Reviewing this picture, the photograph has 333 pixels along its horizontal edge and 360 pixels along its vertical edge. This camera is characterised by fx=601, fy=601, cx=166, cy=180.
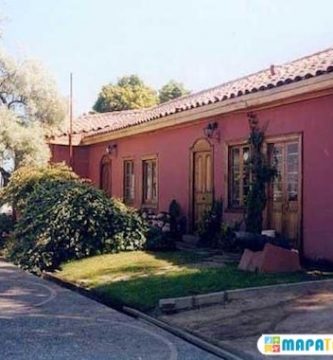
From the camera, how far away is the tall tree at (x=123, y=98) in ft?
135

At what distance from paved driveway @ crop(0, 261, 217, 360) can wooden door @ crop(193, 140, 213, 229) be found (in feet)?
20.8

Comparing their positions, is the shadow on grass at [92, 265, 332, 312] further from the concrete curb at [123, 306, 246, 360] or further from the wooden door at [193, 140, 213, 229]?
the wooden door at [193, 140, 213, 229]

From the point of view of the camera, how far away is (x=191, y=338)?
645cm

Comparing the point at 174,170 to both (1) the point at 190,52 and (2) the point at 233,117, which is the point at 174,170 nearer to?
(2) the point at 233,117

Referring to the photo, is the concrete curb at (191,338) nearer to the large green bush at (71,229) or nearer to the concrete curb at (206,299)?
the concrete curb at (206,299)

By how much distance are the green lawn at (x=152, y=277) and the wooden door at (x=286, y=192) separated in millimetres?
1751

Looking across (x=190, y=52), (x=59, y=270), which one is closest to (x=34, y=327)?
(x=59, y=270)

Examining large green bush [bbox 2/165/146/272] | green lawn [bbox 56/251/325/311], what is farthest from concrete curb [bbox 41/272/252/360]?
A: large green bush [bbox 2/165/146/272]

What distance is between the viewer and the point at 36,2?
42.7 ft

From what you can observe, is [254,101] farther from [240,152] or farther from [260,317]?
[260,317]

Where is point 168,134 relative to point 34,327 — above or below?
above

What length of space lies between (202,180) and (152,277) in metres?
5.65

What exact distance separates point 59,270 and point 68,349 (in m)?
5.95

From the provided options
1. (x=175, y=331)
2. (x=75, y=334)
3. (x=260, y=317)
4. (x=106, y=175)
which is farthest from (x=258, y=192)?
(x=106, y=175)
